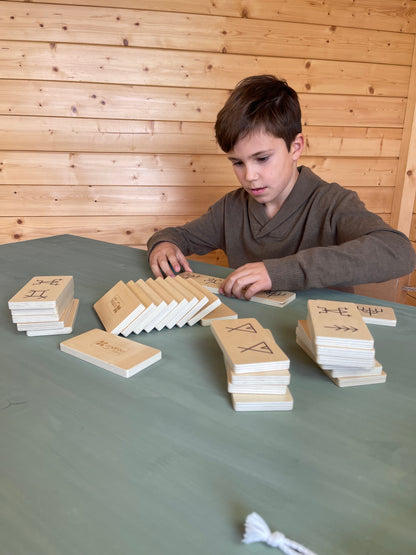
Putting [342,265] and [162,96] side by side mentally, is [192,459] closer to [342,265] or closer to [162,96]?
[342,265]

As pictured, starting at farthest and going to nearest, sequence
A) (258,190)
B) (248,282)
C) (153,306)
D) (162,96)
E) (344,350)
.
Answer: (162,96)
(258,190)
(248,282)
(153,306)
(344,350)

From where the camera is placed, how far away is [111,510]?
0.40 m

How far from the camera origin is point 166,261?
120 centimetres

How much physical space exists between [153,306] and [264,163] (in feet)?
2.35

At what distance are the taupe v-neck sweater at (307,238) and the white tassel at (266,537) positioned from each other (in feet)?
2.13

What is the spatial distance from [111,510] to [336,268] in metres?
0.74

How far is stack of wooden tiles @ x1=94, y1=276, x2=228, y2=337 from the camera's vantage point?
0.77m

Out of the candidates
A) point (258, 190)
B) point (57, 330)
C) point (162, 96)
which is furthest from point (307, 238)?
point (162, 96)

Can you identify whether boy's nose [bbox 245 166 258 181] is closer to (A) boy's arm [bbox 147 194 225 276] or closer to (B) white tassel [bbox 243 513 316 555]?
(A) boy's arm [bbox 147 194 225 276]

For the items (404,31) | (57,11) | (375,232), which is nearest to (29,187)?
(57,11)

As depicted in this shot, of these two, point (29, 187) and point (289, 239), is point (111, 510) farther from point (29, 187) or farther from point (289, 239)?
point (29, 187)

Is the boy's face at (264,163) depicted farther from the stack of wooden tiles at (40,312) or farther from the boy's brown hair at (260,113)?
the stack of wooden tiles at (40,312)

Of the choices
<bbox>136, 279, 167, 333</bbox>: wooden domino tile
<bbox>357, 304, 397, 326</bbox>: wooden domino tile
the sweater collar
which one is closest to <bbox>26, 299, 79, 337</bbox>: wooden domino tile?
<bbox>136, 279, 167, 333</bbox>: wooden domino tile

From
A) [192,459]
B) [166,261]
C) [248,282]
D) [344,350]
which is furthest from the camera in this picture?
[166,261]
